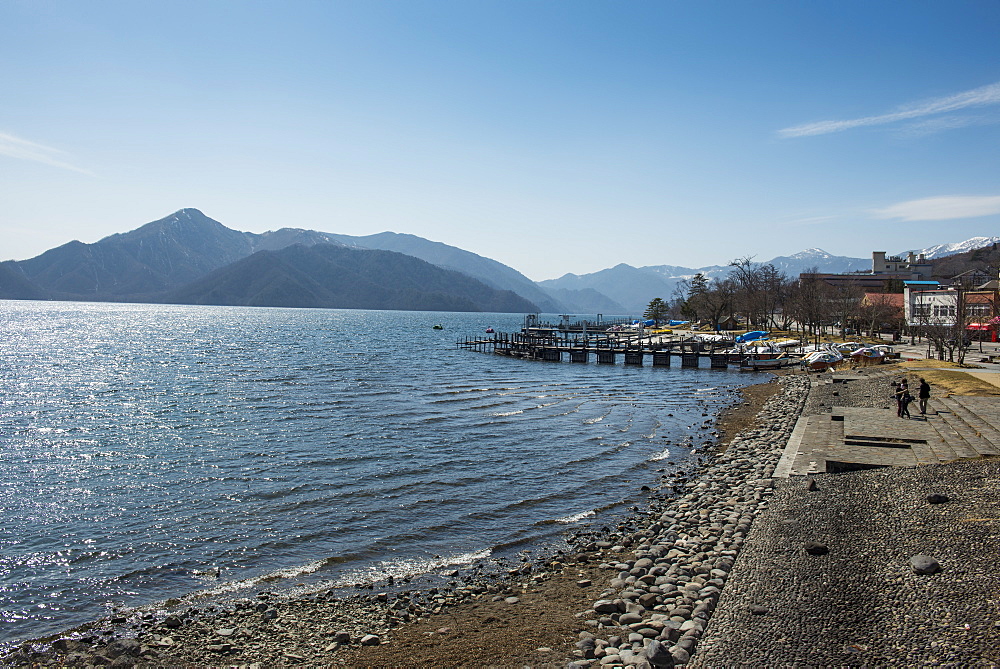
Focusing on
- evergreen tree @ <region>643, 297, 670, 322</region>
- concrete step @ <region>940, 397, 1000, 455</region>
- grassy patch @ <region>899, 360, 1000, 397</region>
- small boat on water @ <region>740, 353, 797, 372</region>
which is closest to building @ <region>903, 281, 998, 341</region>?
grassy patch @ <region>899, 360, 1000, 397</region>

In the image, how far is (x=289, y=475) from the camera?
18.9m

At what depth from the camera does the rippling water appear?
12359mm

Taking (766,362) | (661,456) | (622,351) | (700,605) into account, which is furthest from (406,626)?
(622,351)

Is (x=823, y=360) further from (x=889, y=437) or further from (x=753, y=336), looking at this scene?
(x=889, y=437)

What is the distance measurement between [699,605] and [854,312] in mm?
73591

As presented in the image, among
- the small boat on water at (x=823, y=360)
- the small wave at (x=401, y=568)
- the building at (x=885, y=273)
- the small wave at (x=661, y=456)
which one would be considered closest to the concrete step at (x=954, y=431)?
the small wave at (x=661, y=456)

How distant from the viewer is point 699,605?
27.9 ft

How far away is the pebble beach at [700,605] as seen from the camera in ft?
23.6

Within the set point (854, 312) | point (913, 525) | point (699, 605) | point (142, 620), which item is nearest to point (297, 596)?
point (142, 620)

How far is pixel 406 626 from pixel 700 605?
4555 mm

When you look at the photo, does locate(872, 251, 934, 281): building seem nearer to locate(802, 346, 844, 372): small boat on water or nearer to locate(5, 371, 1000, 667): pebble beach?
locate(802, 346, 844, 372): small boat on water

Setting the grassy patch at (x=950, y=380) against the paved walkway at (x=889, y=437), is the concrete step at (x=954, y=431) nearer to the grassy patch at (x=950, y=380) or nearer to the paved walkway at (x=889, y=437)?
the paved walkway at (x=889, y=437)

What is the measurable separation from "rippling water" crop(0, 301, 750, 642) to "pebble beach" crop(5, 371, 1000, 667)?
169 cm

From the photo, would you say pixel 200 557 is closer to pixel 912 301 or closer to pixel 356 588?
pixel 356 588
